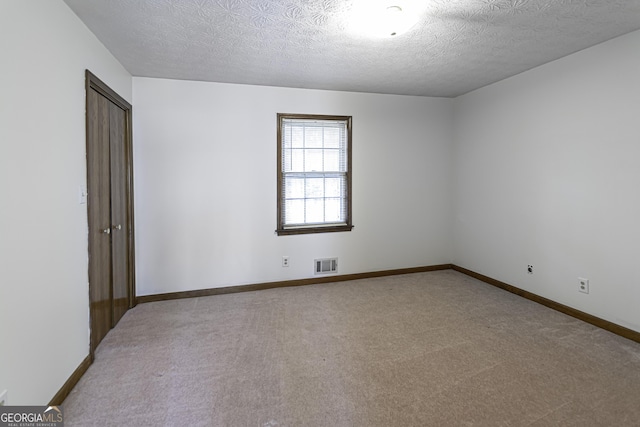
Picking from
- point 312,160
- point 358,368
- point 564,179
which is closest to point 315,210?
point 312,160

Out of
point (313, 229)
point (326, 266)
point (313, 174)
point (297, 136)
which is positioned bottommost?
point (326, 266)

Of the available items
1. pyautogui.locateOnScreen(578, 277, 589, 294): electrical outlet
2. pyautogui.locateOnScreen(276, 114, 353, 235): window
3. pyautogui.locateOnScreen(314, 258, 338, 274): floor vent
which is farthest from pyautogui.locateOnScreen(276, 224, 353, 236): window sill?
pyautogui.locateOnScreen(578, 277, 589, 294): electrical outlet

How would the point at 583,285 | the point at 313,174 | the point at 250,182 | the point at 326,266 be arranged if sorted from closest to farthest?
the point at 583,285 → the point at 250,182 → the point at 313,174 → the point at 326,266

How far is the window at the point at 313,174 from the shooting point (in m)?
3.94

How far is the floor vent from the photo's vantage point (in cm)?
412

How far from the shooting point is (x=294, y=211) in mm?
4039

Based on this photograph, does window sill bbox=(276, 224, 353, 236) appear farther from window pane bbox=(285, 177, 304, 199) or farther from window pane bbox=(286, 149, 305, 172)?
window pane bbox=(286, 149, 305, 172)

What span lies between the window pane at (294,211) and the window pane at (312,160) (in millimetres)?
442

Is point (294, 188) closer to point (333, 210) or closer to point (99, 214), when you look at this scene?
point (333, 210)

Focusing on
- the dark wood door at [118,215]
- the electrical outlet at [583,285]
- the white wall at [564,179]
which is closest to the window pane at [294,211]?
the dark wood door at [118,215]

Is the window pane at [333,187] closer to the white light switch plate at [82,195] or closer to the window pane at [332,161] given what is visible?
the window pane at [332,161]

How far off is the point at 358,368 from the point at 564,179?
2.76 m

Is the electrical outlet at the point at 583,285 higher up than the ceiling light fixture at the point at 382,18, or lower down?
lower down

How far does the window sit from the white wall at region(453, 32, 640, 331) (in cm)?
180
